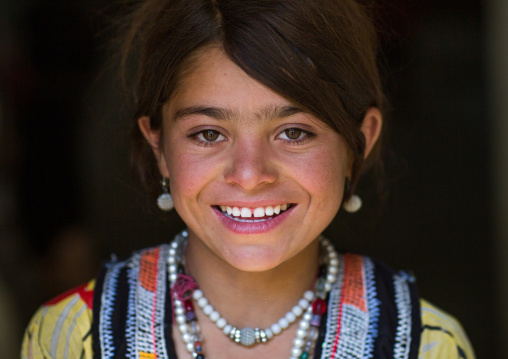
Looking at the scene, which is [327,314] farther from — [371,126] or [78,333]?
[78,333]

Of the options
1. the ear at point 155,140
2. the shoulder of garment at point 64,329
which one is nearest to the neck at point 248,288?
the ear at point 155,140

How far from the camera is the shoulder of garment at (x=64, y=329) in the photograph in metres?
1.82

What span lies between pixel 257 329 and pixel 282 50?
2.54ft

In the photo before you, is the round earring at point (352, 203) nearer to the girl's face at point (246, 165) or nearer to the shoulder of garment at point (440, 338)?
the girl's face at point (246, 165)

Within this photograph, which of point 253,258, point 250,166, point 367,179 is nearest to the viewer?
point 250,166

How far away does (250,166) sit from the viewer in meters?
1.62

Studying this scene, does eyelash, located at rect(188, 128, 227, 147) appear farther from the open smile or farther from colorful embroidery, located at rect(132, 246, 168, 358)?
colorful embroidery, located at rect(132, 246, 168, 358)

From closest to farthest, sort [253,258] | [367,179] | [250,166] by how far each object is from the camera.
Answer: [250,166] < [253,258] < [367,179]

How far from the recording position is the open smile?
1735mm

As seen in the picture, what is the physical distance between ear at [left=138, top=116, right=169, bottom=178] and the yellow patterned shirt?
403 millimetres

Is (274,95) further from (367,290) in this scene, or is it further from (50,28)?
(50,28)

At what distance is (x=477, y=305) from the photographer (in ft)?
13.5

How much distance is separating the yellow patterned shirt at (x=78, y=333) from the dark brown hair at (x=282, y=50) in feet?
1.71

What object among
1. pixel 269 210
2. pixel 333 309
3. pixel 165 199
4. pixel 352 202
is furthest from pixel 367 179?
pixel 269 210
